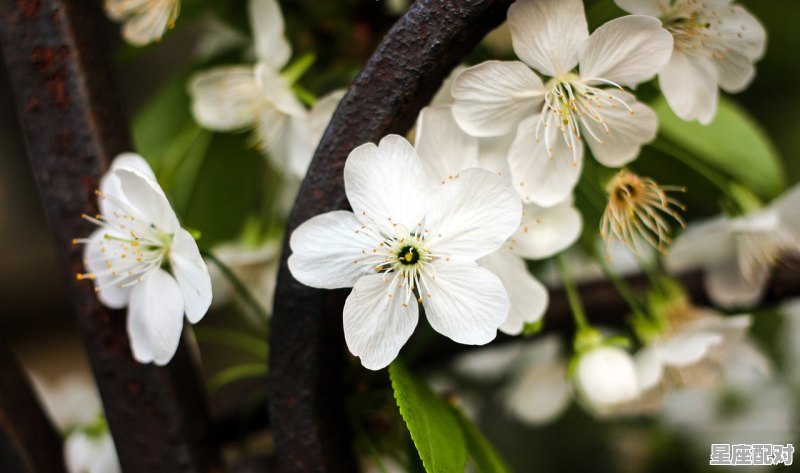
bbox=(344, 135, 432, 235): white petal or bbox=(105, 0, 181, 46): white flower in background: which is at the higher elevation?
bbox=(105, 0, 181, 46): white flower in background

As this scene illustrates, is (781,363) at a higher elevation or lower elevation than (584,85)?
lower

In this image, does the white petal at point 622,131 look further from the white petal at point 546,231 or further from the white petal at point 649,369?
the white petal at point 649,369

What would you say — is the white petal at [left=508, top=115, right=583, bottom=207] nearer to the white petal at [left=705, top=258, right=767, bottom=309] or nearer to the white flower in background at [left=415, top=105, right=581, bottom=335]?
the white flower in background at [left=415, top=105, right=581, bottom=335]

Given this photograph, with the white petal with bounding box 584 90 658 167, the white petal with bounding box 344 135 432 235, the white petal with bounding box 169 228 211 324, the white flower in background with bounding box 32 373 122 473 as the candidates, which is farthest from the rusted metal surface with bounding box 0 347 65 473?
the white petal with bounding box 584 90 658 167

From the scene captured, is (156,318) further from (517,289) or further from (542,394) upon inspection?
(542,394)

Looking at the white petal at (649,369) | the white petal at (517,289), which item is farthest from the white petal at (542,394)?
the white petal at (517,289)

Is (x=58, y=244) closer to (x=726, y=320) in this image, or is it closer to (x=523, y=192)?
(x=523, y=192)

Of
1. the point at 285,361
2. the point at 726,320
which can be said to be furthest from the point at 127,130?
the point at 726,320
